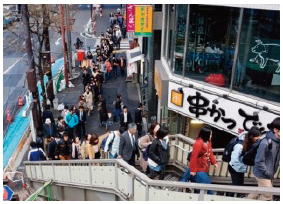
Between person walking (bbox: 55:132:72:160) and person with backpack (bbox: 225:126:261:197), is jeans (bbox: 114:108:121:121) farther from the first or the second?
person with backpack (bbox: 225:126:261:197)

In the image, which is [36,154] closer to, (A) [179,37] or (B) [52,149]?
(B) [52,149]

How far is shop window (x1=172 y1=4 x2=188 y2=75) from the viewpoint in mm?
9852

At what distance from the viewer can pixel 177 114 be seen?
37.2 ft

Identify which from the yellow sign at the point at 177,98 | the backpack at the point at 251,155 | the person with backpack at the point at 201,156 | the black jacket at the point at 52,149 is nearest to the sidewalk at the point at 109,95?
the black jacket at the point at 52,149

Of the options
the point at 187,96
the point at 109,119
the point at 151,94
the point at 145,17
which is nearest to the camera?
the point at 187,96

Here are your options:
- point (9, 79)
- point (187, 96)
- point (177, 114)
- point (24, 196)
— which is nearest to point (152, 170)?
point (187, 96)

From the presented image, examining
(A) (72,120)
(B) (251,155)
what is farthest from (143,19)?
(B) (251,155)

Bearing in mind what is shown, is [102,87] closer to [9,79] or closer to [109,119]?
[109,119]

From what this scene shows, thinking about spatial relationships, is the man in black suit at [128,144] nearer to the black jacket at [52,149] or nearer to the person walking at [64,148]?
the person walking at [64,148]

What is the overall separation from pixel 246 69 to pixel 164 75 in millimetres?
3024

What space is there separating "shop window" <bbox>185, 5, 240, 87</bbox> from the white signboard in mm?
480

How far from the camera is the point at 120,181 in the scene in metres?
7.39

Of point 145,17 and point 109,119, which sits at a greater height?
point 145,17

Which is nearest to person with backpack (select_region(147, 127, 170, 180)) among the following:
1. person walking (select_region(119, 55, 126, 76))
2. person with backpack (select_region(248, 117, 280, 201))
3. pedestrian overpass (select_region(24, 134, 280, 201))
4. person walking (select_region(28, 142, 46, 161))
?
pedestrian overpass (select_region(24, 134, 280, 201))
